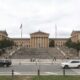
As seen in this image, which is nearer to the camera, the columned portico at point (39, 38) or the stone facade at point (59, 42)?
the columned portico at point (39, 38)

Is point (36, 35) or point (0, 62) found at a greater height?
point (36, 35)

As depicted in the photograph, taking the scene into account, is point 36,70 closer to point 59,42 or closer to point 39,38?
point 39,38

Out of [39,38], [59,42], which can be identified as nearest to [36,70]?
[39,38]

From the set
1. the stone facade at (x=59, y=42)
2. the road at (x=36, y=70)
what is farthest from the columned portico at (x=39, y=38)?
the road at (x=36, y=70)

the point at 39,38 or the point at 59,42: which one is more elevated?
the point at 39,38

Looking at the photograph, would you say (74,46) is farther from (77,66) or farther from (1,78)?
(1,78)

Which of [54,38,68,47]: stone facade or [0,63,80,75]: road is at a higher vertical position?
[54,38,68,47]: stone facade

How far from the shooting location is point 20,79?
22938mm

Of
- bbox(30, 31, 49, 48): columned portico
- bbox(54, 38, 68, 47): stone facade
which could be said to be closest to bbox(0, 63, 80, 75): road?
bbox(30, 31, 49, 48): columned portico

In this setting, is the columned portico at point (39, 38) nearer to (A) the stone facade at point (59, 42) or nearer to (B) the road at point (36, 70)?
(A) the stone facade at point (59, 42)

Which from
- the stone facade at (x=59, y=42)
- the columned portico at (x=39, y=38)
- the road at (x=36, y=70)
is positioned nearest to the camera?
the road at (x=36, y=70)

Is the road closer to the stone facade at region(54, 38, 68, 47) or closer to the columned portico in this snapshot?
the columned portico

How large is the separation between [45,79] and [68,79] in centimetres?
173

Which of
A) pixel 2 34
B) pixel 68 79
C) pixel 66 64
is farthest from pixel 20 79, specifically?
pixel 2 34
